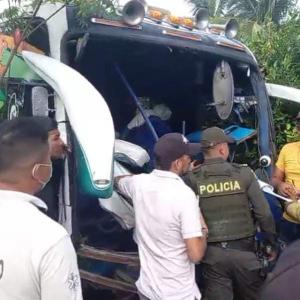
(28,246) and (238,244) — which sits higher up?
(28,246)

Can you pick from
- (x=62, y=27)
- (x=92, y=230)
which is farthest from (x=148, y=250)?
(x=62, y=27)

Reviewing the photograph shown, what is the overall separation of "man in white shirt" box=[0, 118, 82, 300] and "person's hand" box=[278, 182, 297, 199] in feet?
9.07

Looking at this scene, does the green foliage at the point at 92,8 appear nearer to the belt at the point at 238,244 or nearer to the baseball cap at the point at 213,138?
the baseball cap at the point at 213,138

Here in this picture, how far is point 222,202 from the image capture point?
3.54 m

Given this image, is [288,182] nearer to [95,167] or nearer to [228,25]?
[228,25]

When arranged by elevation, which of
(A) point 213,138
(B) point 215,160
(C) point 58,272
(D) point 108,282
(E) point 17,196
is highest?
(E) point 17,196

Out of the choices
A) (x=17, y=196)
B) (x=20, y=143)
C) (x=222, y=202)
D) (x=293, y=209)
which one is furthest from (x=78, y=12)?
(x=17, y=196)

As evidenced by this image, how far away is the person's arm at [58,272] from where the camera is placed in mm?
1732

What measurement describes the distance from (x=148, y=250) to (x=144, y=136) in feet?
6.83

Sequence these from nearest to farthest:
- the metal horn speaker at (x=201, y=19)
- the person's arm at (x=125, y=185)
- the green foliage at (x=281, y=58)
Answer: the person's arm at (x=125, y=185)
the metal horn speaker at (x=201, y=19)
the green foliage at (x=281, y=58)

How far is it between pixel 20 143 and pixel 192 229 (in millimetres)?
1347

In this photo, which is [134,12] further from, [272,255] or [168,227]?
[272,255]

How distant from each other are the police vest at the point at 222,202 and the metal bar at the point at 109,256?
0.49 meters

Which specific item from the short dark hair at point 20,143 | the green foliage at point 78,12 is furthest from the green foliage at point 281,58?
the short dark hair at point 20,143
